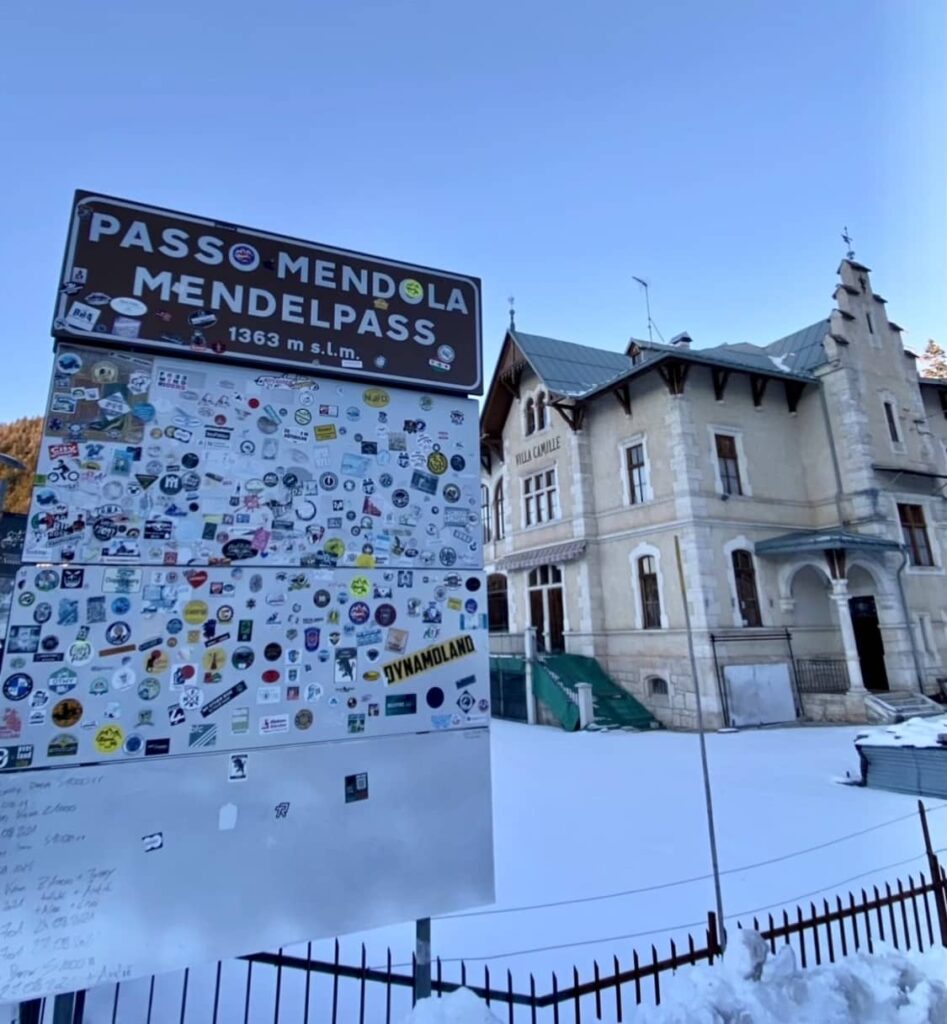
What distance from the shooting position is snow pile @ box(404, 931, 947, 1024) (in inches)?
106

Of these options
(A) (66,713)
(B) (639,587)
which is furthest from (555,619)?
(A) (66,713)

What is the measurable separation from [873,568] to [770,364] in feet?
23.9

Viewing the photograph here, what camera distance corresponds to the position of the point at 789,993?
115 inches

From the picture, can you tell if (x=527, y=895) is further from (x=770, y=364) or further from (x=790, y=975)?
(x=770, y=364)

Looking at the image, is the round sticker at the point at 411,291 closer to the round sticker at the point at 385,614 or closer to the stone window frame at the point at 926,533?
the round sticker at the point at 385,614

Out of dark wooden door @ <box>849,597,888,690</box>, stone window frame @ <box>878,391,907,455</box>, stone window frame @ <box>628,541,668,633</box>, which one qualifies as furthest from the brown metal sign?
stone window frame @ <box>878,391,907,455</box>

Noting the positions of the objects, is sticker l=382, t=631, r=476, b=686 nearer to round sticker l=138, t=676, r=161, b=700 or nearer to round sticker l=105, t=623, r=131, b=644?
round sticker l=138, t=676, r=161, b=700

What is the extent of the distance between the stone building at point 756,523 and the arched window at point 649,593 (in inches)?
2.3

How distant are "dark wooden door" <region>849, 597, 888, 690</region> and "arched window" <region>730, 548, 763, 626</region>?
3.23 meters

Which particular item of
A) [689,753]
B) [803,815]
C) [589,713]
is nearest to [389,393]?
[803,815]

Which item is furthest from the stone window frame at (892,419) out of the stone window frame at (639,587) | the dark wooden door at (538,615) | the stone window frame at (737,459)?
the dark wooden door at (538,615)

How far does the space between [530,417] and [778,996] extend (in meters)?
20.1

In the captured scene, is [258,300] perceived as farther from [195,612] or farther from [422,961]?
[422,961]

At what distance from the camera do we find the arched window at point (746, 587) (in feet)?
52.1
